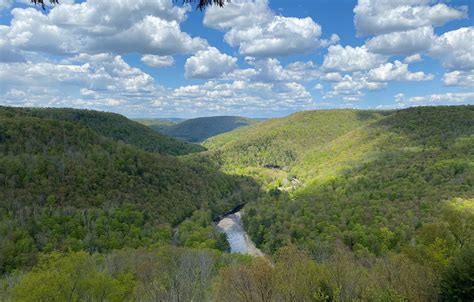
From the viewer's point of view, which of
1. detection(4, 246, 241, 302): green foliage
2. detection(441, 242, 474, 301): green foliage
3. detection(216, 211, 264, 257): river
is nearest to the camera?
detection(441, 242, 474, 301): green foliage

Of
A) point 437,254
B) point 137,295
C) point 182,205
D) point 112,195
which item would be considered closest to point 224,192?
point 182,205

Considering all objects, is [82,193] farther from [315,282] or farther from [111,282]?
[315,282]

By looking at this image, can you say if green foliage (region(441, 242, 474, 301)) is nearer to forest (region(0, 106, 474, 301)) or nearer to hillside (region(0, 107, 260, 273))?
forest (region(0, 106, 474, 301))

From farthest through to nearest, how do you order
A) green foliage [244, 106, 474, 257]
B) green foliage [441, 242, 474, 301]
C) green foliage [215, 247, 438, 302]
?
green foliage [244, 106, 474, 257], green foliage [215, 247, 438, 302], green foliage [441, 242, 474, 301]

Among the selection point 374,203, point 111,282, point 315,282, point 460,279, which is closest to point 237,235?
point 374,203

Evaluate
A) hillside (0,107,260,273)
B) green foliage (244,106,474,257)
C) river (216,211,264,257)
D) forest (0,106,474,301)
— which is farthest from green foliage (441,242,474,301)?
river (216,211,264,257)

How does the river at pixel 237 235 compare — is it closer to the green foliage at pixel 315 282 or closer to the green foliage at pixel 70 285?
the green foliage at pixel 70 285
